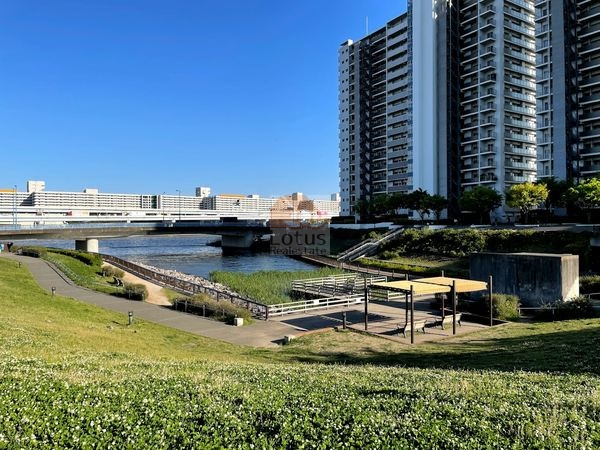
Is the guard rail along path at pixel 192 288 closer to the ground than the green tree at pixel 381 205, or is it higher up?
closer to the ground

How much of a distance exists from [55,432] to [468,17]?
11038 centimetres

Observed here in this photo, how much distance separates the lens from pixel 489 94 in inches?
3511

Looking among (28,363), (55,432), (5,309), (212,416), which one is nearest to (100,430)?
(55,432)

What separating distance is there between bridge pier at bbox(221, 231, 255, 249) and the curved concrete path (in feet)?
211

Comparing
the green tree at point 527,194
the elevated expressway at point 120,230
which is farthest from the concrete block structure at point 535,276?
the elevated expressway at point 120,230

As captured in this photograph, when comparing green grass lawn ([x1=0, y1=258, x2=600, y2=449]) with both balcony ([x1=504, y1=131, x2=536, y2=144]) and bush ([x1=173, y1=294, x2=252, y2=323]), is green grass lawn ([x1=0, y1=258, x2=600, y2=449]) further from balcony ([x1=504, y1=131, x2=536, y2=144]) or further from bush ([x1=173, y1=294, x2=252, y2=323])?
balcony ([x1=504, y1=131, x2=536, y2=144])

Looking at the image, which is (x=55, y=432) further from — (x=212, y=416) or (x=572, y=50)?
(x=572, y=50)

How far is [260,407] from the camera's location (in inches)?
241

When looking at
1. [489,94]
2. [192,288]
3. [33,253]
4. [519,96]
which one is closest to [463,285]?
[192,288]

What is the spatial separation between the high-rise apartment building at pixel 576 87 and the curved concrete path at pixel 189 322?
75.4 metres

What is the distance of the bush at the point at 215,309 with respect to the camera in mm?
22562

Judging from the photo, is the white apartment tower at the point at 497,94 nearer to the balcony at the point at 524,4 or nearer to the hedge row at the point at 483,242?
the balcony at the point at 524,4

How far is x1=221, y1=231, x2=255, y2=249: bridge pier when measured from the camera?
95500mm

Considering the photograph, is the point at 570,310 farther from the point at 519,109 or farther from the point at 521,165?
the point at 519,109
